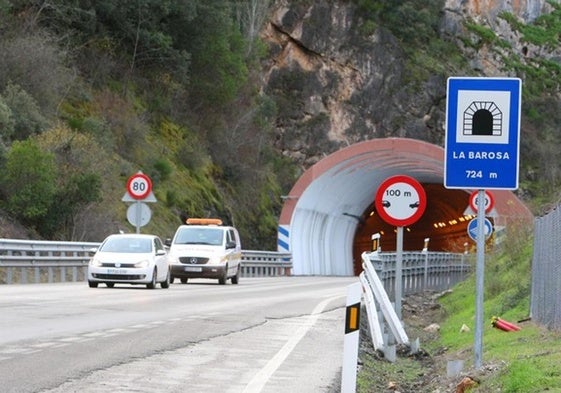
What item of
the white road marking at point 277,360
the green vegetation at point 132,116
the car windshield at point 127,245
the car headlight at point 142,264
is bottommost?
the white road marking at point 277,360

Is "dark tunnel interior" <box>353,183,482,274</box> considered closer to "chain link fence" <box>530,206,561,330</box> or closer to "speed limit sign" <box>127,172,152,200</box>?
"speed limit sign" <box>127,172,152,200</box>

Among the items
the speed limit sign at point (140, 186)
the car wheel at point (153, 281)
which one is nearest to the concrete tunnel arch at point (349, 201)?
the speed limit sign at point (140, 186)

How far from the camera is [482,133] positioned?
12.5 meters

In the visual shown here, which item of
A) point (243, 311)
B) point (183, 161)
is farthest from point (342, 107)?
point (243, 311)

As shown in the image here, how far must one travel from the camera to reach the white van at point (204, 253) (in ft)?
122

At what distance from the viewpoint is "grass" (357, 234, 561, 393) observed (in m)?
11.2

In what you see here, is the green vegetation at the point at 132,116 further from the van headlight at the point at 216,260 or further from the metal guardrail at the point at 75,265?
the van headlight at the point at 216,260

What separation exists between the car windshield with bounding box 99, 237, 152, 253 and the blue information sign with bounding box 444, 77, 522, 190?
19.2m

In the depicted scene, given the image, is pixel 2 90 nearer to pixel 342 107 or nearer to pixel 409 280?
pixel 409 280

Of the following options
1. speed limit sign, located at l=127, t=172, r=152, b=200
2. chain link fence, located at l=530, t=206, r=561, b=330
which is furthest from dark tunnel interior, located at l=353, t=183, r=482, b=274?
chain link fence, located at l=530, t=206, r=561, b=330

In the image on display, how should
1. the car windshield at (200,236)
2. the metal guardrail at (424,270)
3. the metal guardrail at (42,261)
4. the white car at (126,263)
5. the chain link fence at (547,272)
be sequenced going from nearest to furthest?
the chain link fence at (547,272), the metal guardrail at (424,270), the white car at (126,263), the metal guardrail at (42,261), the car windshield at (200,236)

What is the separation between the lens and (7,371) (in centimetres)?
1134

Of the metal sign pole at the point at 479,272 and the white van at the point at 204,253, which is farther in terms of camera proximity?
the white van at the point at 204,253

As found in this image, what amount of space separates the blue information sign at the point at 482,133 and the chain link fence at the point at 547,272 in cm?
313
